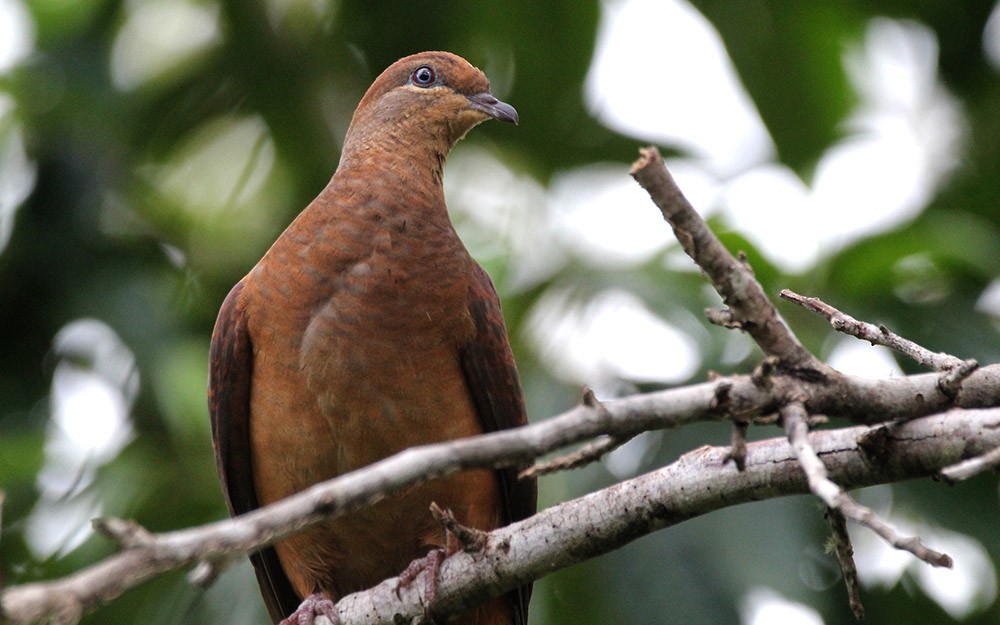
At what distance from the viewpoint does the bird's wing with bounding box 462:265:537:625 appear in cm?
445

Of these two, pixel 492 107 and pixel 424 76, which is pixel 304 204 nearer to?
pixel 424 76

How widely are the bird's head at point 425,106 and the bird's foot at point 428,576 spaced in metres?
1.87

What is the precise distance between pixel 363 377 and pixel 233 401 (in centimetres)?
61

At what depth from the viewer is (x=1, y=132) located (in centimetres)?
738

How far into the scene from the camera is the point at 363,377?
421 centimetres

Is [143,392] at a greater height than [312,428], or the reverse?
[312,428]

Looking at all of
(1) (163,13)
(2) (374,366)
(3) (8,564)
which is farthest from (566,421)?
(1) (163,13)

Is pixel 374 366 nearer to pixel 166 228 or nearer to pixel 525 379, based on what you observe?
pixel 525 379

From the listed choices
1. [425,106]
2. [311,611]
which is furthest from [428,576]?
[425,106]

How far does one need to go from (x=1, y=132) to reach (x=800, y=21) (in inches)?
210

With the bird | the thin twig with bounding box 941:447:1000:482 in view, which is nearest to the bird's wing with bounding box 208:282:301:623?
the bird

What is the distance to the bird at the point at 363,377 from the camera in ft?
13.9

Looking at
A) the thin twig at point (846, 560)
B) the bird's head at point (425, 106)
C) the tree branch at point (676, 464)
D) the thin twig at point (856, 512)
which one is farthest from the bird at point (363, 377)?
the thin twig at point (856, 512)

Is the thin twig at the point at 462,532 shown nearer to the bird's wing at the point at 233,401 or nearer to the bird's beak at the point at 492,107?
the bird's wing at the point at 233,401
